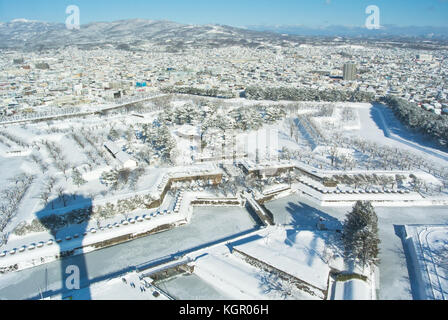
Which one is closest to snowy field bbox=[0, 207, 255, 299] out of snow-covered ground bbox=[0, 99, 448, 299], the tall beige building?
snow-covered ground bbox=[0, 99, 448, 299]

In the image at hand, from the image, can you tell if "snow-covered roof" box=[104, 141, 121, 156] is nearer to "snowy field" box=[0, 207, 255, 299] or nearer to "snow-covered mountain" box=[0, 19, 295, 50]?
"snowy field" box=[0, 207, 255, 299]

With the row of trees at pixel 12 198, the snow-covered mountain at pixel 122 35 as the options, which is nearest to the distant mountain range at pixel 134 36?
the snow-covered mountain at pixel 122 35

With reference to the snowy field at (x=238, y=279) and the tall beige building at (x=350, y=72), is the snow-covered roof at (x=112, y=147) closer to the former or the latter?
the snowy field at (x=238, y=279)

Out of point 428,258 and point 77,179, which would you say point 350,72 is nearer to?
point 428,258
